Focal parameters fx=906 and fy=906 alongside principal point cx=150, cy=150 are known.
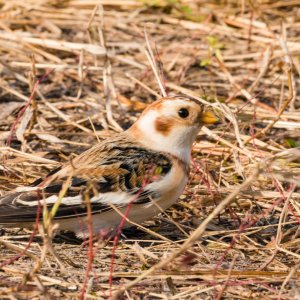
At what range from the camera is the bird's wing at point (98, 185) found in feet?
13.7

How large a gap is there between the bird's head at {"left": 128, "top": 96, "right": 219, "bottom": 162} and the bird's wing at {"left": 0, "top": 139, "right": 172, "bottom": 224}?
9 cm

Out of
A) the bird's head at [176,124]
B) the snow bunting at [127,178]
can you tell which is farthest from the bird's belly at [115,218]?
the bird's head at [176,124]

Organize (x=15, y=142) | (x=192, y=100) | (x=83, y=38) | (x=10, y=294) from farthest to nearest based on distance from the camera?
(x=83, y=38), (x=15, y=142), (x=192, y=100), (x=10, y=294)

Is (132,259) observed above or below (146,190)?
below

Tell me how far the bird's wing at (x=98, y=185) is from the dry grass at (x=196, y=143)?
0.19m

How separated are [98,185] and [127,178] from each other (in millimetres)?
167

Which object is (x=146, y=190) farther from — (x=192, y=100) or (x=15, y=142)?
(x=15, y=142)

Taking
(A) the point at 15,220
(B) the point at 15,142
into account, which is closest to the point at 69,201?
(A) the point at 15,220

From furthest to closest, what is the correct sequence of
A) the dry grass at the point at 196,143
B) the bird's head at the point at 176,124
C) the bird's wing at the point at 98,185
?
the bird's head at the point at 176,124 → the bird's wing at the point at 98,185 → the dry grass at the point at 196,143

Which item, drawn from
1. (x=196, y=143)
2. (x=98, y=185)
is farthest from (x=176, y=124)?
(x=196, y=143)

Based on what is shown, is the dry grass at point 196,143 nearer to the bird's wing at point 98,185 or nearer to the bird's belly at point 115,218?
the bird's belly at point 115,218

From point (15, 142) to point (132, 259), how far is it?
171 cm

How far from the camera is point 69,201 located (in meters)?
4.20

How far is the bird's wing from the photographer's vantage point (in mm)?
4172
